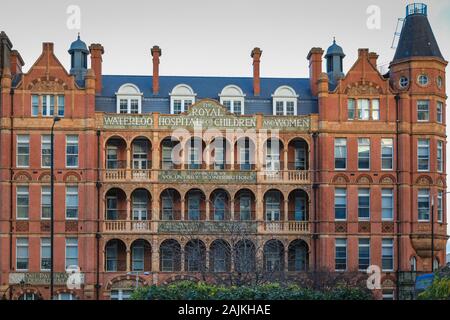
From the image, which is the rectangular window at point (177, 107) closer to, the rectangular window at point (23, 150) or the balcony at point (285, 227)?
the balcony at point (285, 227)

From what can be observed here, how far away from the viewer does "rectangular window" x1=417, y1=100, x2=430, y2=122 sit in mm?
76125

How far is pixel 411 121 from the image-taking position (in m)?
76.1

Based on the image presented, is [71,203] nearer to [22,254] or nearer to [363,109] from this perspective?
[22,254]

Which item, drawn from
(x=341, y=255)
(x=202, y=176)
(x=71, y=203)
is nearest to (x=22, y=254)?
(x=71, y=203)

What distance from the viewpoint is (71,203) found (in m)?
74.1

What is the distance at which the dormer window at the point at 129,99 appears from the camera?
250 feet

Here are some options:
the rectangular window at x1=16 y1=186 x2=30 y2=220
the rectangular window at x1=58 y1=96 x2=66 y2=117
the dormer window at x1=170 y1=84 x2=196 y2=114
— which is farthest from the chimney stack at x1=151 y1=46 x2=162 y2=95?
the rectangular window at x1=16 y1=186 x2=30 y2=220

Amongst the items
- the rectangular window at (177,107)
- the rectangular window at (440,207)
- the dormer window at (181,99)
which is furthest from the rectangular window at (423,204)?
the rectangular window at (177,107)

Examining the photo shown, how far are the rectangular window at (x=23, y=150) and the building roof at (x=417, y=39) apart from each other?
93.8ft
